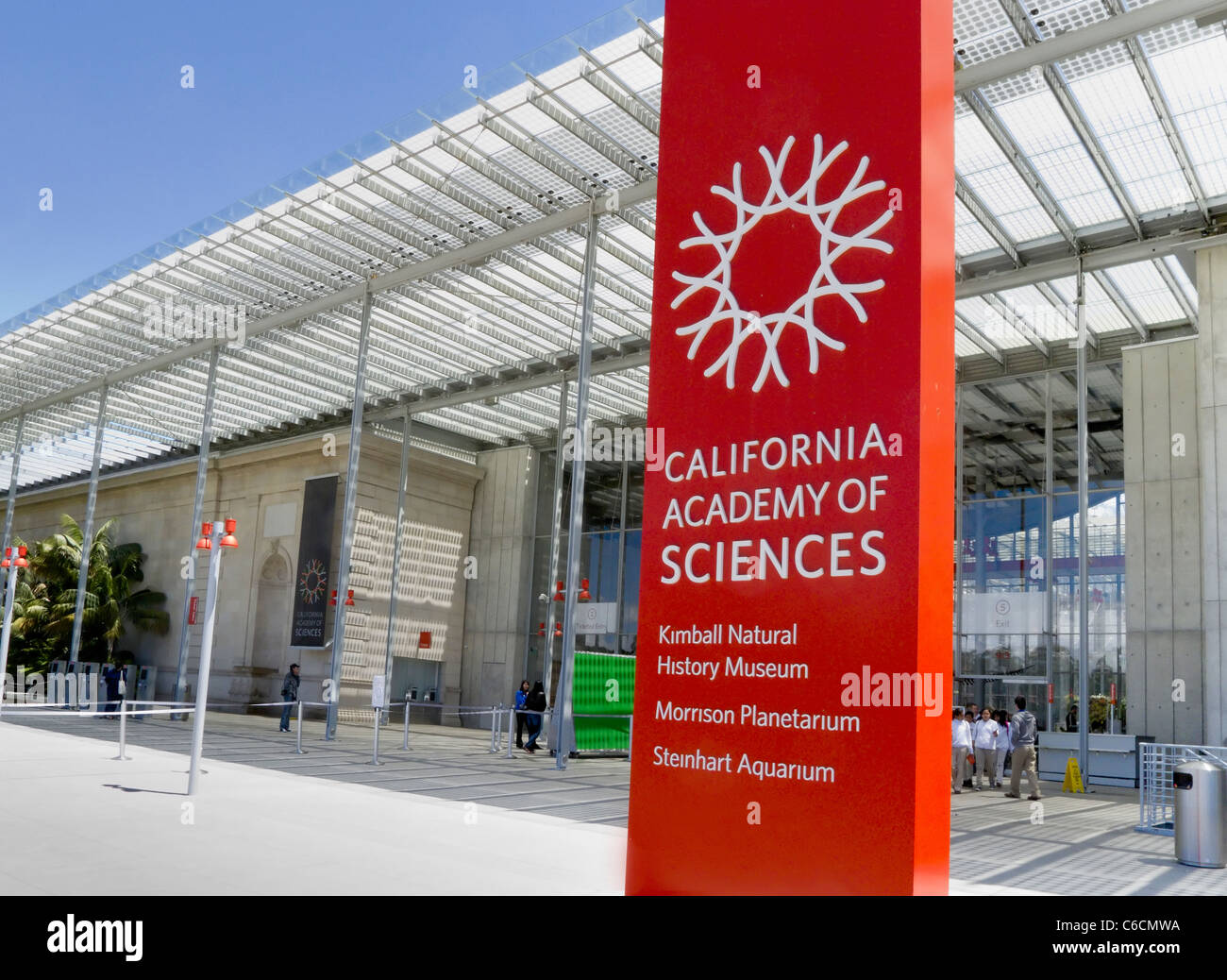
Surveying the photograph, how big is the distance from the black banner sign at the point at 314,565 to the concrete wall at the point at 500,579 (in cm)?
634

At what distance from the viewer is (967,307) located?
23.7 meters

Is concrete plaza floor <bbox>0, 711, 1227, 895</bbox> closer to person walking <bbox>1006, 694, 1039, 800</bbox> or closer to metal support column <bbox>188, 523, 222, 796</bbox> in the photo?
metal support column <bbox>188, 523, 222, 796</bbox>

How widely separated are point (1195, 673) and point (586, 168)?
16.8 m

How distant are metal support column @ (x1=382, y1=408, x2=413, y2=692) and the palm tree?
10.9 meters

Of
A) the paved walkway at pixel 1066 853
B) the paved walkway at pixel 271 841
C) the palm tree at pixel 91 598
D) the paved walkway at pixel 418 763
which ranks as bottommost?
the paved walkway at pixel 418 763

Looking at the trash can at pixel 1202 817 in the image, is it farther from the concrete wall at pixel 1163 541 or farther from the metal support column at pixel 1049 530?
the metal support column at pixel 1049 530

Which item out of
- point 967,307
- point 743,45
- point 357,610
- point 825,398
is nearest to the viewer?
point 825,398

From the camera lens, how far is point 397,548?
33.5m

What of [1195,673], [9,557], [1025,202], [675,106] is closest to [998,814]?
[1195,673]

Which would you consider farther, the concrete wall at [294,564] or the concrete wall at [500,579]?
the concrete wall at [500,579]

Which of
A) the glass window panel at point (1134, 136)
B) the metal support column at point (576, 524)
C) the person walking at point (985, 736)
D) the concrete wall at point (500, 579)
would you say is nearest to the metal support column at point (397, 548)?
the concrete wall at point (500, 579)

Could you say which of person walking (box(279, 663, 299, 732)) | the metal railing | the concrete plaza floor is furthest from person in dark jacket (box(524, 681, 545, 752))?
the metal railing

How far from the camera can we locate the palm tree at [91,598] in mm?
37750

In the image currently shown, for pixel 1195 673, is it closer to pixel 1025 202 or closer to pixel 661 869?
pixel 1025 202
